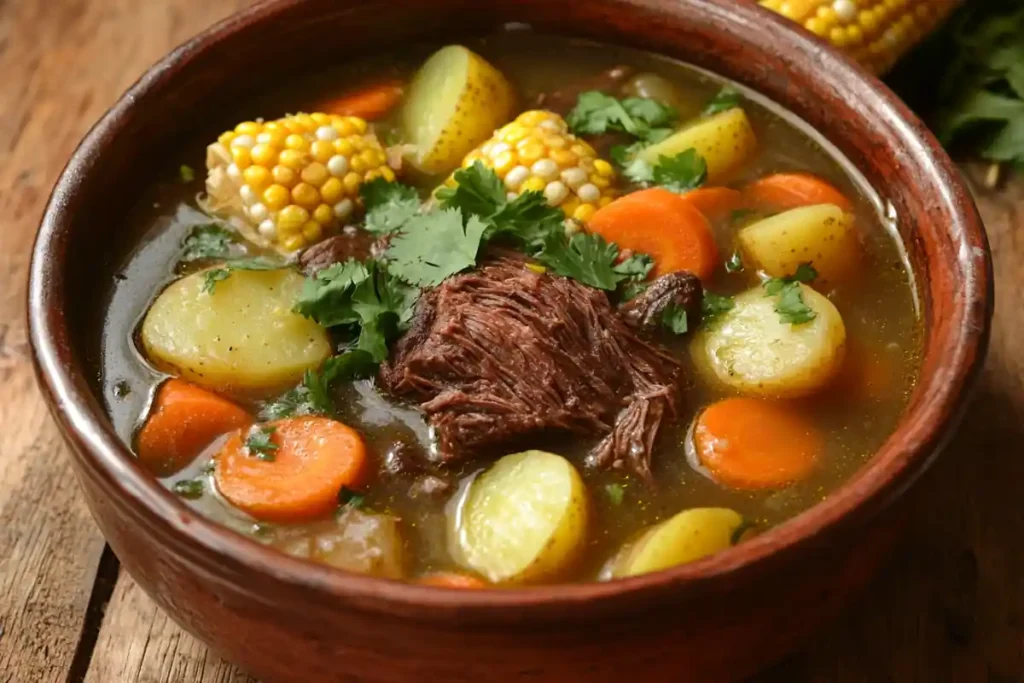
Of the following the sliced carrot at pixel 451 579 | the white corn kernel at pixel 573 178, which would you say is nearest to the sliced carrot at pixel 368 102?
the white corn kernel at pixel 573 178

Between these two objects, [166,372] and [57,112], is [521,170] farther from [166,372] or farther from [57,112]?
[57,112]

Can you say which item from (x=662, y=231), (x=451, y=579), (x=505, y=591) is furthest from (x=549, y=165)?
(x=505, y=591)

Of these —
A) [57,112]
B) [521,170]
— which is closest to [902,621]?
[521,170]

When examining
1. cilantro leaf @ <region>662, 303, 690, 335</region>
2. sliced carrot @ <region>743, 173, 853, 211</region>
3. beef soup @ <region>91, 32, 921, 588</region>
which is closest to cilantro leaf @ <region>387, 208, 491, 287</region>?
beef soup @ <region>91, 32, 921, 588</region>

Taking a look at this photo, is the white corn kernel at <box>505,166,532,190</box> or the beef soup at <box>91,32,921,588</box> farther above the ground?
the white corn kernel at <box>505,166,532,190</box>

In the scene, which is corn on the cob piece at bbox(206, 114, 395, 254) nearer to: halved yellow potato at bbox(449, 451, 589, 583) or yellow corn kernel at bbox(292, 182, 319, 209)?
yellow corn kernel at bbox(292, 182, 319, 209)
